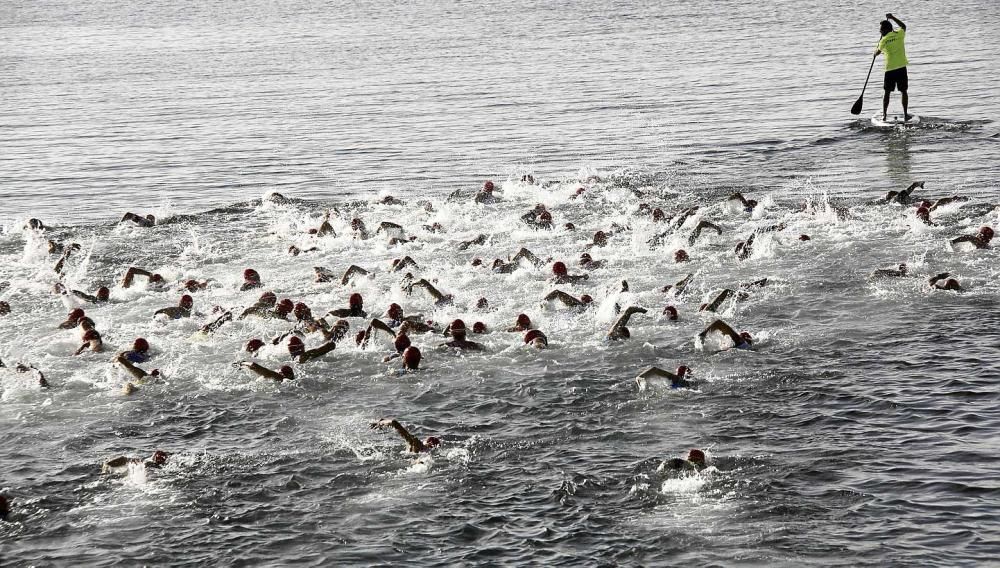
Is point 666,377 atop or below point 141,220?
below

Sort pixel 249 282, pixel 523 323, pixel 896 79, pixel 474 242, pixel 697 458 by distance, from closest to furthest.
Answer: pixel 697 458, pixel 523 323, pixel 249 282, pixel 474 242, pixel 896 79

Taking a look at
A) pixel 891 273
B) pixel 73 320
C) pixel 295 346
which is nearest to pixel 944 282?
pixel 891 273

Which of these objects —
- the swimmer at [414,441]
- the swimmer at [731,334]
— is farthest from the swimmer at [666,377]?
the swimmer at [414,441]

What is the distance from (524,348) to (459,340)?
103 centimetres

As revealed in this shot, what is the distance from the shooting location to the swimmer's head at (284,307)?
18.0 m

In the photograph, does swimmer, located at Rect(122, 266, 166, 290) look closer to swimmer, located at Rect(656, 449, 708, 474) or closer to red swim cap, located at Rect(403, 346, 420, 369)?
red swim cap, located at Rect(403, 346, 420, 369)

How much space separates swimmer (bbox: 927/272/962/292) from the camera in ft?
57.7

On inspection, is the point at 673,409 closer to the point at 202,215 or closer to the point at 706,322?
the point at 706,322

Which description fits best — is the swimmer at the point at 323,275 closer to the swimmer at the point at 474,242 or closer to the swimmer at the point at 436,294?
the swimmer at the point at 436,294

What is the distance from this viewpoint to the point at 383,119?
39.0 m

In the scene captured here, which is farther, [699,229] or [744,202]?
[744,202]

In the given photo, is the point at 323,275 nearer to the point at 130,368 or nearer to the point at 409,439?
the point at 130,368

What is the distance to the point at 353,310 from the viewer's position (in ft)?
59.2

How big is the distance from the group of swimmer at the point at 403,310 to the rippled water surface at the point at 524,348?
0.69ft
